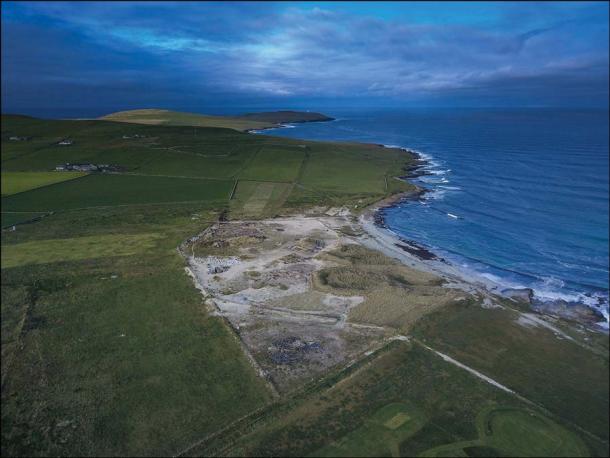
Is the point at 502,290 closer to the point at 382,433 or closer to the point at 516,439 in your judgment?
the point at 516,439

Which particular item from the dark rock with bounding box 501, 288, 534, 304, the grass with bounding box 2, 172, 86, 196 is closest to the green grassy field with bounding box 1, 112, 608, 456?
the dark rock with bounding box 501, 288, 534, 304

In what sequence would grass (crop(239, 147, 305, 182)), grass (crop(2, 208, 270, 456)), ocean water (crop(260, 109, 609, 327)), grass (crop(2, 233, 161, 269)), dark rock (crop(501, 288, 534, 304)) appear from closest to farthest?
grass (crop(2, 208, 270, 456)) < dark rock (crop(501, 288, 534, 304)) < grass (crop(2, 233, 161, 269)) < ocean water (crop(260, 109, 609, 327)) < grass (crop(239, 147, 305, 182))

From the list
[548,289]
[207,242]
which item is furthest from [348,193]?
[548,289]

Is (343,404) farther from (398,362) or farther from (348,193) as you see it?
(348,193)

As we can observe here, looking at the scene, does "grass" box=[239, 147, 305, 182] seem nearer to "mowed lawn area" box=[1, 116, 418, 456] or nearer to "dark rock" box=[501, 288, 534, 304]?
"mowed lawn area" box=[1, 116, 418, 456]

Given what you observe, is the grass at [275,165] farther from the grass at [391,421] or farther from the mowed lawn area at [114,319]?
the grass at [391,421]

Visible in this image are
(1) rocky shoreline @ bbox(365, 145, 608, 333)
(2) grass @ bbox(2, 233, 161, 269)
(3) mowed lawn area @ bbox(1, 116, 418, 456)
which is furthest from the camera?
(2) grass @ bbox(2, 233, 161, 269)

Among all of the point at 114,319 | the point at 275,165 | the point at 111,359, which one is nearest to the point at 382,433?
the point at 111,359

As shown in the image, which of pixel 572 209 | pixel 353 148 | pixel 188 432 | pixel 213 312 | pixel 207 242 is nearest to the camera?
pixel 188 432
